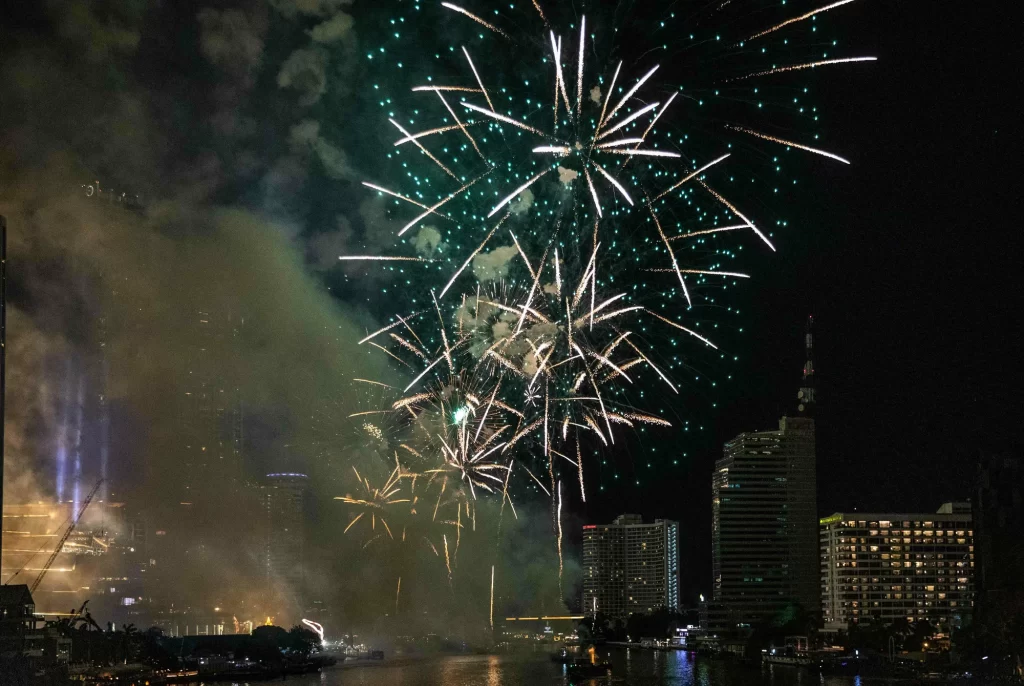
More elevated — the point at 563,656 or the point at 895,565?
the point at 895,565

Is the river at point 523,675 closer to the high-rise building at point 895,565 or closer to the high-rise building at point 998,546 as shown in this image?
the high-rise building at point 998,546

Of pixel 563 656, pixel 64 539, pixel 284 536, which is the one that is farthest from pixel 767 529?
pixel 64 539

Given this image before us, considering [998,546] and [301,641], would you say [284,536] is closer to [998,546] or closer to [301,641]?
[301,641]

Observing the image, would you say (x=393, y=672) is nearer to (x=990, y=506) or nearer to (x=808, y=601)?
(x=990, y=506)

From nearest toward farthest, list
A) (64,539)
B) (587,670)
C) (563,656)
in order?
1. (64,539)
2. (587,670)
3. (563,656)

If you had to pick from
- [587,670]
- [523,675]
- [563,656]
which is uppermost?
[587,670]

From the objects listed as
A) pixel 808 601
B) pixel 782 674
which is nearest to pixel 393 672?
pixel 782 674

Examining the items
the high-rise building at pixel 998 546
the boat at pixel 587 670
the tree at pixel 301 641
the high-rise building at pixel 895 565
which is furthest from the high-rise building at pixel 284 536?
the high-rise building at pixel 895 565
